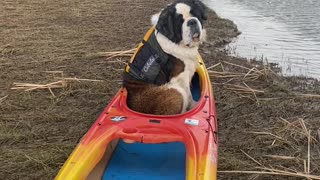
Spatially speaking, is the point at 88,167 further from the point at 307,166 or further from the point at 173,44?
the point at 307,166

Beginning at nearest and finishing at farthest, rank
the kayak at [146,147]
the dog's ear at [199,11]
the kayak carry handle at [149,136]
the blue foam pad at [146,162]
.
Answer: the kayak at [146,147] < the kayak carry handle at [149,136] < the blue foam pad at [146,162] < the dog's ear at [199,11]

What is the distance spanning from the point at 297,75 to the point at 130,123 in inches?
154

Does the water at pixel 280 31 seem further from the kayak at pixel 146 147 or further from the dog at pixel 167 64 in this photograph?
the kayak at pixel 146 147

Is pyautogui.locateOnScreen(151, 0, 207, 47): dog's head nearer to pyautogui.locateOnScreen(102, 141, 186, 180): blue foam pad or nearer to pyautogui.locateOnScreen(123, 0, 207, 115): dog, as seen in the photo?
pyautogui.locateOnScreen(123, 0, 207, 115): dog

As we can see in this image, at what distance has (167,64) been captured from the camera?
4.89 m

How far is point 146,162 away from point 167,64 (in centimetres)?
109

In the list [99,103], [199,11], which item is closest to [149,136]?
[199,11]

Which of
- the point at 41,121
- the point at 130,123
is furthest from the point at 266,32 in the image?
the point at 130,123

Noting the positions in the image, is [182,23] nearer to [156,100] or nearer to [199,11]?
[199,11]

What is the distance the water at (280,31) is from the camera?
8.01m

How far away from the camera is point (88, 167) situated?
3785 mm

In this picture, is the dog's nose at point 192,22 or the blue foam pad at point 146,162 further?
the dog's nose at point 192,22

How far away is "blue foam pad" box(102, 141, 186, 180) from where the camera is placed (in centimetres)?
422

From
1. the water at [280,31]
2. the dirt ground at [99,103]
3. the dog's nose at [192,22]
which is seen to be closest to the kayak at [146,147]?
the dirt ground at [99,103]
